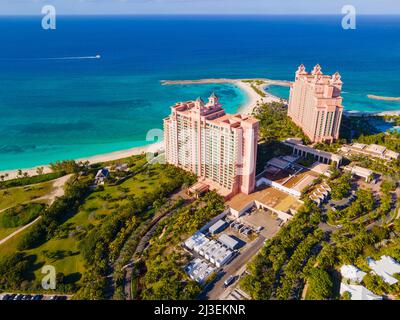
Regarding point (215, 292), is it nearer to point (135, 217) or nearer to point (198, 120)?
point (135, 217)

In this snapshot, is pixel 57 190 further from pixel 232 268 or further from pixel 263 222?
pixel 263 222

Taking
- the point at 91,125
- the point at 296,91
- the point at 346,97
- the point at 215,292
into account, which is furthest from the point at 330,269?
the point at 346,97

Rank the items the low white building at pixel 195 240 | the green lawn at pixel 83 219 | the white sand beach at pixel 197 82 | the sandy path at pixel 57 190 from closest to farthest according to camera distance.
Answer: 1. the green lawn at pixel 83 219
2. the low white building at pixel 195 240
3. the sandy path at pixel 57 190
4. the white sand beach at pixel 197 82

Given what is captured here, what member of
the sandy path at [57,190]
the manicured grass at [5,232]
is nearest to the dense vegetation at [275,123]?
the sandy path at [57,190]

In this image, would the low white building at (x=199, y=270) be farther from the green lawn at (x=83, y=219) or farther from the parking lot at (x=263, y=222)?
the green lawn at (x=83, y=219)

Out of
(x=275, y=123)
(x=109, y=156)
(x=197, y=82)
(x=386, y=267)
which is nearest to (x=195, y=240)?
(x=386, y=267)

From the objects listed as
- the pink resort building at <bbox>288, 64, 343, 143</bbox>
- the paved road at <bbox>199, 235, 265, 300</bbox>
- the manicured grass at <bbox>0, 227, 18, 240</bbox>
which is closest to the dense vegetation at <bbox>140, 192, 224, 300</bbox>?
the paved road at <bbox>199, 235, 265, 300</bbox>

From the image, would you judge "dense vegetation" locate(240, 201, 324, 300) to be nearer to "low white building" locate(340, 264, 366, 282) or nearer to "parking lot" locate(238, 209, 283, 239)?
"parking lot" locate(238, 209, 283, 239)
